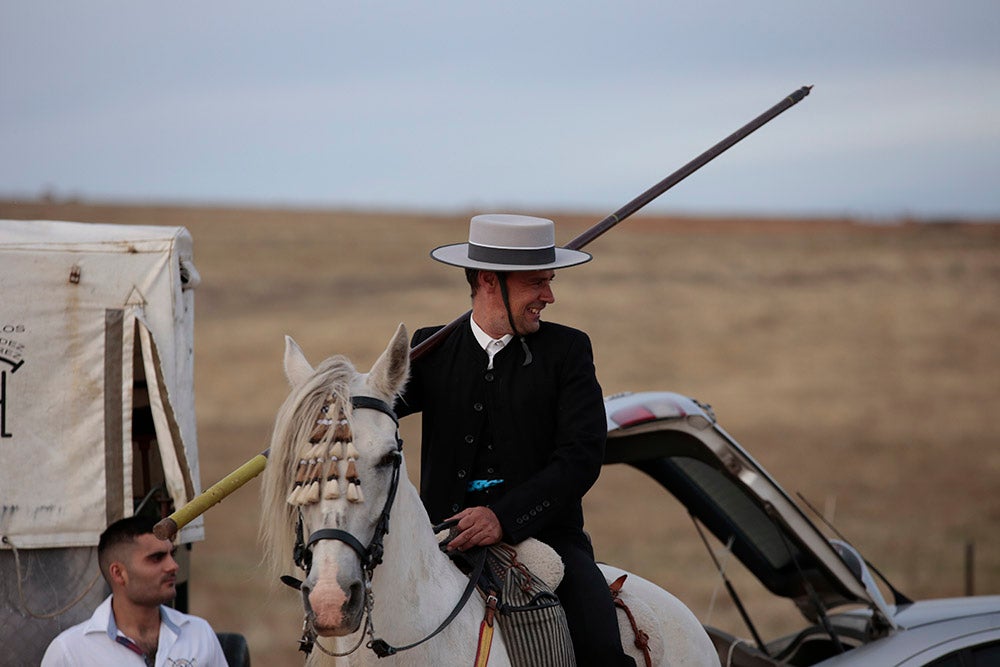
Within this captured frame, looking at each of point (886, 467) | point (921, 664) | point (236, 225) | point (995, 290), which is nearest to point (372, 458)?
point (921, 664)

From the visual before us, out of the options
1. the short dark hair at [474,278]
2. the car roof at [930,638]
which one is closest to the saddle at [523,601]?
the short dark hair at [474,278]

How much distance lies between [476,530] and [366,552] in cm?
82

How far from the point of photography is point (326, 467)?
3.94 metres

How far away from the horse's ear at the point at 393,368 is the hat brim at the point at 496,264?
70 cm

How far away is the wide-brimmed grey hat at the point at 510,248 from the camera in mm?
4984

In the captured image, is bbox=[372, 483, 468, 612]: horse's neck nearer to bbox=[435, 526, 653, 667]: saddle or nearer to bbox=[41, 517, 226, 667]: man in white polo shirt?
bbox=[435, 526, 653, 667]: saddle

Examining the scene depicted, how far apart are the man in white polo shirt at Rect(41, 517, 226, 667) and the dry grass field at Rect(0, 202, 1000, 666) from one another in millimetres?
5291

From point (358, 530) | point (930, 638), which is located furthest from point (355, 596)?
point (930, 638)

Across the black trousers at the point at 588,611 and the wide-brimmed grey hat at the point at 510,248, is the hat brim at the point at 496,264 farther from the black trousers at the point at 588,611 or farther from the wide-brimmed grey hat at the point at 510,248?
the black trousers at the point at 588,611

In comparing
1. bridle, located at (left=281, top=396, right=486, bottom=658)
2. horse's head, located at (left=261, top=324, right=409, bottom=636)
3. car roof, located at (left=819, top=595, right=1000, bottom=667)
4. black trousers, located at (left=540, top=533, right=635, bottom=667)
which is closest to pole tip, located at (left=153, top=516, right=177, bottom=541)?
horse's head, located at (left=261, top=324, right=409, bottom=636)

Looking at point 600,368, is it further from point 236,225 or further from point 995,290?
point 236,225

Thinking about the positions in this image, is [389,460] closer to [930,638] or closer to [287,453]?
[287,453]

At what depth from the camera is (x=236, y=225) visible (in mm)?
56531

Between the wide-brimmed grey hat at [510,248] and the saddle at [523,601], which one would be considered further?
the wide-brimmed grey hat at [510,248]
